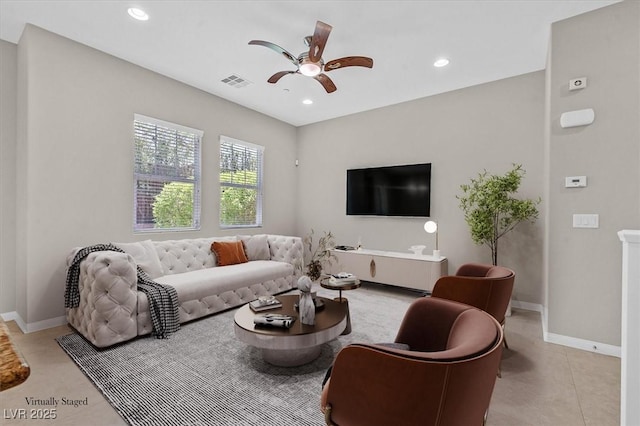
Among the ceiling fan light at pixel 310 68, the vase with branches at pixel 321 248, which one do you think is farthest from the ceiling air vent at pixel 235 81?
the vase with branches at pixel 321 248

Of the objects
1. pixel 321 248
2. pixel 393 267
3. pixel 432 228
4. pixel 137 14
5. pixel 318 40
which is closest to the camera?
pixel 318 40

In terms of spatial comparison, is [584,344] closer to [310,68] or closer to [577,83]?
[577,83]

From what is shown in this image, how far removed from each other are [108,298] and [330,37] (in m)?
3.23

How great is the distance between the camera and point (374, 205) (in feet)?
16.7

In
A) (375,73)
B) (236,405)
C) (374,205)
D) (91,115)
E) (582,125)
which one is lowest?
(236,405)

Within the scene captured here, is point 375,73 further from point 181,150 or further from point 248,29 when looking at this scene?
point 181,150

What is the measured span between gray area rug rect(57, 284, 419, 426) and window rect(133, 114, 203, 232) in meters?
1.63

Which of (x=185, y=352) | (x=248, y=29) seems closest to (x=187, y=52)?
(x=248, y=29)

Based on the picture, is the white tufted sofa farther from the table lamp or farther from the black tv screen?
the table lamp

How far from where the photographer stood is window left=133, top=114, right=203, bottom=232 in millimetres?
3818

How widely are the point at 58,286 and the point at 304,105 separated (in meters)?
4.08

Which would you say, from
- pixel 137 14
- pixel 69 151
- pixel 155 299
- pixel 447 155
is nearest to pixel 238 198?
pixel 69 151

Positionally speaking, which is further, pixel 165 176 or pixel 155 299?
pixel 165 176

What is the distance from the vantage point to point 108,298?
258cm
